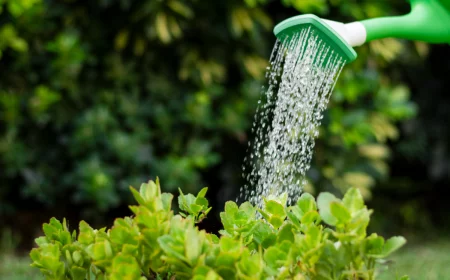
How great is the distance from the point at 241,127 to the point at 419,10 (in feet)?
6.91

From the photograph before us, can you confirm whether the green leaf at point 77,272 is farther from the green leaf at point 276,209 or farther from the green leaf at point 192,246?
the green leaf at point 276,209

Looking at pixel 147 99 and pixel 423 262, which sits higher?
pixel 147 99

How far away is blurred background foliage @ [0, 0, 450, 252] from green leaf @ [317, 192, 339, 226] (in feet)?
8.33

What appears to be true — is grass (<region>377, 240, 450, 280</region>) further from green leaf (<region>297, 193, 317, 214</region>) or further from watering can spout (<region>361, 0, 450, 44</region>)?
green leaf (<region>297, 193, 317, 214</region>)

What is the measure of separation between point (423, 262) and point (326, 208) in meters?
3.10

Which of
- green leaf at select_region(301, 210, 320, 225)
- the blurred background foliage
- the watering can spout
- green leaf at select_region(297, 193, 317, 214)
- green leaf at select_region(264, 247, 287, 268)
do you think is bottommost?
green leaf at select_region(264, 247, 287, 268)

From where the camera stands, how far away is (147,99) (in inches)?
161

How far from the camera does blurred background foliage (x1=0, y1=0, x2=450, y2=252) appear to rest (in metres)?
3.83

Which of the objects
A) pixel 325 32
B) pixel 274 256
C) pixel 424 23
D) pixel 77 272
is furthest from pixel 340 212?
pixel 424 23

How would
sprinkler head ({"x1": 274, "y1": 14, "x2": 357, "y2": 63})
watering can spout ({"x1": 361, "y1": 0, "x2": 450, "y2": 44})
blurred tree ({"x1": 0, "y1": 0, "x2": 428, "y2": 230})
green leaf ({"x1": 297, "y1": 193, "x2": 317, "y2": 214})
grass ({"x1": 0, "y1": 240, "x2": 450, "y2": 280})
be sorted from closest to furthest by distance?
green leaf ({"x1": 297, "y1": 193, "x2": 317, "y2": 214}), sprinkler head ({"x1": 274, "y1": 14, "x2": 357, "y2": 63}), watering can spout ({"x1": 361, "y1": 0, "x2": 450, "y2": 44}), grass ({"x1": 0, "y1": 240, "x2": 450, "y2": 280}), blurred tree ({"x1": 0, "y1": 0, "x2": 428, "y2": 230})

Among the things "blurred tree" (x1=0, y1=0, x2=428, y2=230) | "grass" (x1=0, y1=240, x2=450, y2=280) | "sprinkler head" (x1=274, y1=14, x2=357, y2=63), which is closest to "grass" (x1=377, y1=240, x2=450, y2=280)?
"grass" (x1=0, y1=240, x2=450, y2=280)

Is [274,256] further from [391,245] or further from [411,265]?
[411,265]

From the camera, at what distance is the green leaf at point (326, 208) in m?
1.23

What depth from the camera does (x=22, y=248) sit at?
4336 mm
